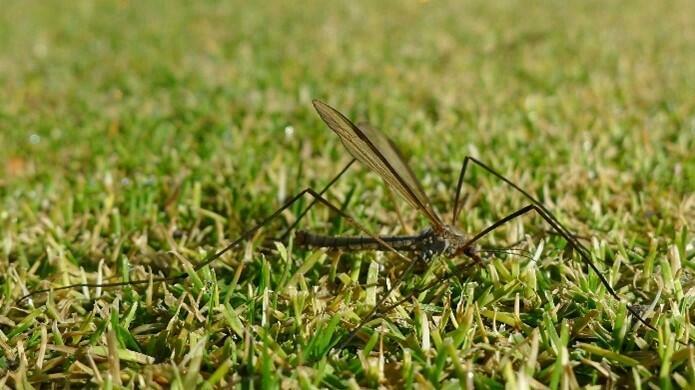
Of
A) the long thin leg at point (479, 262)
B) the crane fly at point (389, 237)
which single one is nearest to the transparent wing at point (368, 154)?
the crane fly at point (389, 237)

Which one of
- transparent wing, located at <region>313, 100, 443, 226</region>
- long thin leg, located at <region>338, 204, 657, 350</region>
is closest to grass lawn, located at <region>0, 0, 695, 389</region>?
long thin leg, located at <region>338, 204, 657, 350</region>

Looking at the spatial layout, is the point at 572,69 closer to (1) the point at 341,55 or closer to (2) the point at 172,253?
(1) the point at 341,55

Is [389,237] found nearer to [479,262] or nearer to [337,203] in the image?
[479,262]

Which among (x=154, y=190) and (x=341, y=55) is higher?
(x=341, y=55)

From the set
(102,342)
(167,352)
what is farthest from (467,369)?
(102,342)

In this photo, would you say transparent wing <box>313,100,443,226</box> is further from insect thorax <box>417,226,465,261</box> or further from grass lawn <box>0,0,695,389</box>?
grass lawn <box>0,0,695,389</box>

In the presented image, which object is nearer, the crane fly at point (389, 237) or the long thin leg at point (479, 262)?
the long thin leg at point (479, 262)

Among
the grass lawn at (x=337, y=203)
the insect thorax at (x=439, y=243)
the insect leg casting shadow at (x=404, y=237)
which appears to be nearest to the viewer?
the grass lawn at (x=337, y=203)

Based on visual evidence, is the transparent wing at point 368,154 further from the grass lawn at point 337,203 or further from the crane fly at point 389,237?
the grass lawn at point 337,203

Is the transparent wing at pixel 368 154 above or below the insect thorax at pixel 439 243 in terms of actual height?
above
